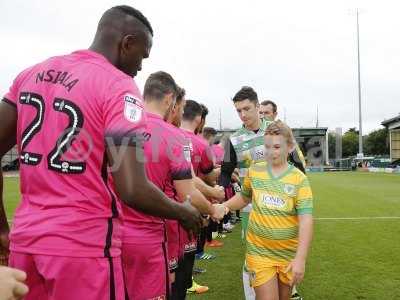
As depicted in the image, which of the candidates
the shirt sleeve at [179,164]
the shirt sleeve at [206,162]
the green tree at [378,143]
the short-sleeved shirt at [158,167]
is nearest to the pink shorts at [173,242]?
the short-sleeved shirt at [158,167]

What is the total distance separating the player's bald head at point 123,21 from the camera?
2670 millimetres

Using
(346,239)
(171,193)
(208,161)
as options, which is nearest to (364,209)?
(346,239)

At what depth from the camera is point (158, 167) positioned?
3.74 m

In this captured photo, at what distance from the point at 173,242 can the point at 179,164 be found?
1.02 m

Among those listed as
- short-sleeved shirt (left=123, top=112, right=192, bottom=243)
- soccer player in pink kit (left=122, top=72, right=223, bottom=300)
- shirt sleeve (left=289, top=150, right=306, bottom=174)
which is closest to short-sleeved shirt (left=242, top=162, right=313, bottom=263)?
soccer player in pink kit (left=122, top=72, right=223, bottom=300)

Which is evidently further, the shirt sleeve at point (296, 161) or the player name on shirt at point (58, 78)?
the shirt sleeve at point (296, 161)

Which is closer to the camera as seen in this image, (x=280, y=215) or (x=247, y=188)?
(x=280, y=215)

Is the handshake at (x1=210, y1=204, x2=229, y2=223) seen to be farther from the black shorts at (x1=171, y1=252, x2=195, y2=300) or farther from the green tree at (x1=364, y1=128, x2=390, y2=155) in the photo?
the green tree at (x1=364, y1=128, x2=390, y2=155)

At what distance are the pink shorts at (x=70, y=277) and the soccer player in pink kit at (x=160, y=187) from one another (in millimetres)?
1111

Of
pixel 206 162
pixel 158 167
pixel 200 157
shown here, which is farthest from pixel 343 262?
pixel 158 167

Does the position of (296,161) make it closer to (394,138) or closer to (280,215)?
(280,215)

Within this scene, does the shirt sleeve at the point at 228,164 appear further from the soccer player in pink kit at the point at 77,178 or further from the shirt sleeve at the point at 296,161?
the soccer player in pink kit at the point at 77,178

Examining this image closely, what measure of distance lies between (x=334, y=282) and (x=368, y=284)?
1.52 ft

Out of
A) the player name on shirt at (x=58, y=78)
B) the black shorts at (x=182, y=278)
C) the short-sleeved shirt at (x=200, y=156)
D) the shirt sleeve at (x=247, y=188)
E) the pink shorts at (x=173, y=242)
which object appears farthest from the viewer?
the short-sleeved shirt at (x=200, y=156)
